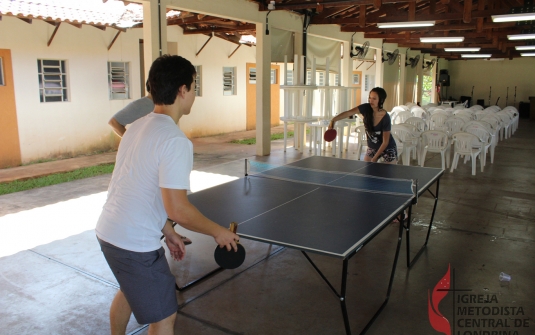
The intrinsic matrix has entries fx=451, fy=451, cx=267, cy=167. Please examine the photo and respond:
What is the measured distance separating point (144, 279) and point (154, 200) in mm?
→ 369

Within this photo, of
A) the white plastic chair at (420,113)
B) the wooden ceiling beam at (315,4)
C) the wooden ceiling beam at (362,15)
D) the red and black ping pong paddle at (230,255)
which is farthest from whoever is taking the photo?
the white plastic chair at (420,113)

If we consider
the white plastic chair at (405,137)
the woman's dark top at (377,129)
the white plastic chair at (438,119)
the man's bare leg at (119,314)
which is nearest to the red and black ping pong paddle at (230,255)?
the man's bare leg at (119,314)

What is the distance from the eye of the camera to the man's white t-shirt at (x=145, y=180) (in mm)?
→ 1898

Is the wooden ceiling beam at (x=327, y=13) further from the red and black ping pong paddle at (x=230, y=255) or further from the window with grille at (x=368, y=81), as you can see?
the window with grille at (x=368, y=81)

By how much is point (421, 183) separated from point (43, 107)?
27.7ft

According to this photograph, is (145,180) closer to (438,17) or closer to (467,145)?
(467,145)

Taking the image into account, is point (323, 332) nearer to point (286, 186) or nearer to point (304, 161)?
point (286, 186)

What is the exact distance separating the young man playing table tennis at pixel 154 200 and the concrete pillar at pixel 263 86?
321 inches

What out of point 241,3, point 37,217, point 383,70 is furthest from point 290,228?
point 383,70

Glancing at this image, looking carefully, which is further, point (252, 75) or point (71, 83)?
point (252, 75)

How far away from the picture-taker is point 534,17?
816 cm

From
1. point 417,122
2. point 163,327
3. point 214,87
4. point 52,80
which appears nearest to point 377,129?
point 163,327

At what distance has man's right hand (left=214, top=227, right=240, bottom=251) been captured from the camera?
Answer: 6.95ft

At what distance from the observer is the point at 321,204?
348 cm
